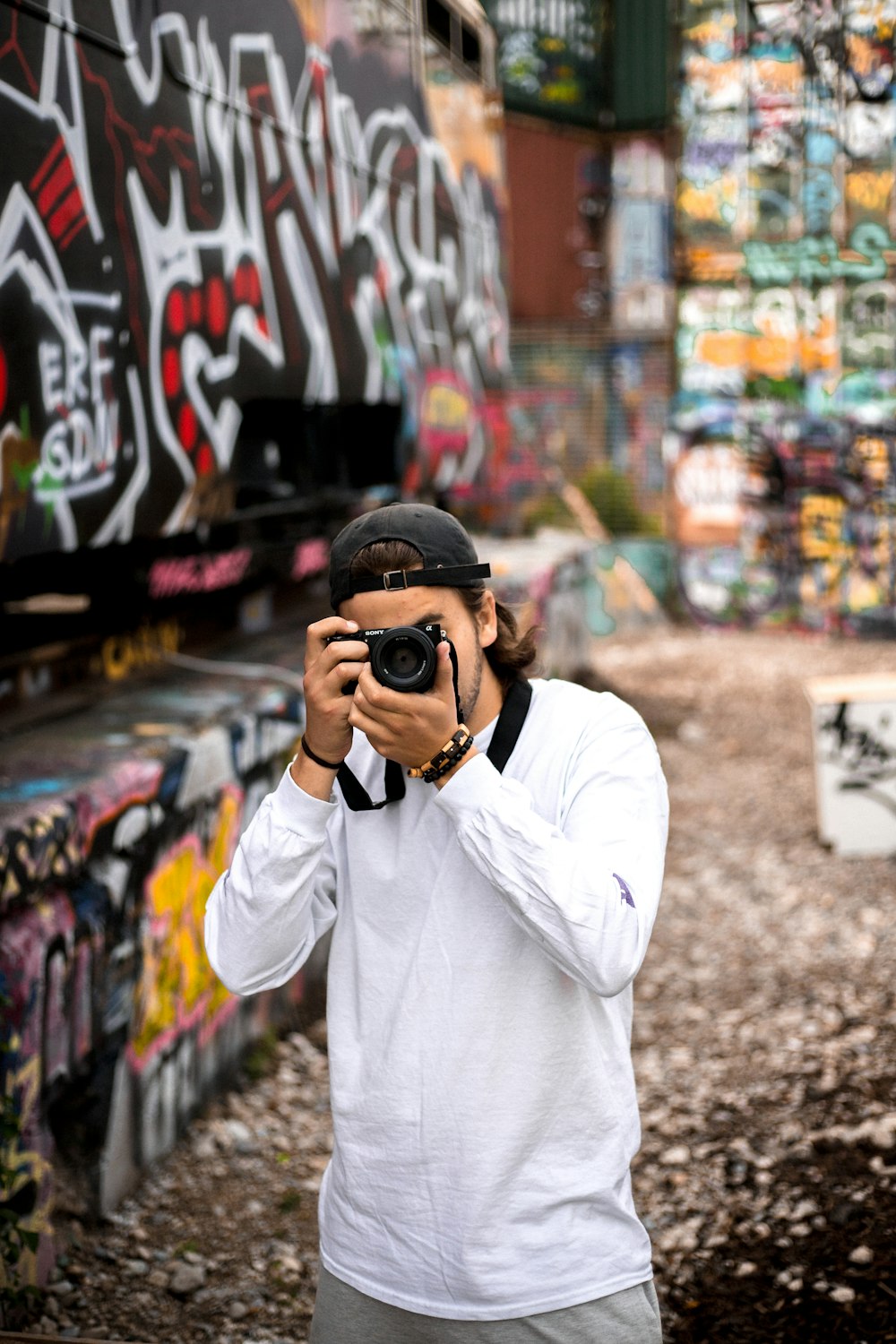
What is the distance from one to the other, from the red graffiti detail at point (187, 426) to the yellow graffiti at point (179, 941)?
134cm

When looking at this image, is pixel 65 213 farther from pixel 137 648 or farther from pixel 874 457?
pixel 874 457

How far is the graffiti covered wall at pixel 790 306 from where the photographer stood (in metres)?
13.5

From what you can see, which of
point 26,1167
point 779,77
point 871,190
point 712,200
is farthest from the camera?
point 712,200

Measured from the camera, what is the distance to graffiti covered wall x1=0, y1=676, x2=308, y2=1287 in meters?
3.28

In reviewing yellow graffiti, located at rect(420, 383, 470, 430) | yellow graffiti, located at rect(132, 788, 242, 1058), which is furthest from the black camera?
yellow graffiti, located at rect(420, 383, 470, 430)

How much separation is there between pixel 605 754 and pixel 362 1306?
923 mm

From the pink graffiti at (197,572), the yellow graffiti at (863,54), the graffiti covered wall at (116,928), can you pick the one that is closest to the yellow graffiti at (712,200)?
the yellow graffiti at (863,54)

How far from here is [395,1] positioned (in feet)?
24.4

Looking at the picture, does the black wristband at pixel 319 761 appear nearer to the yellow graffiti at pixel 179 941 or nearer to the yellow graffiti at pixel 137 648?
the yellow graffiti at pixel 179 941

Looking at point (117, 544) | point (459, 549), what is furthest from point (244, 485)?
point (459, 549)

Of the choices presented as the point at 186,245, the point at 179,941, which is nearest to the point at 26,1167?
the point at 179,941

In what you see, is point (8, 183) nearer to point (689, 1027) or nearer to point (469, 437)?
point (689, 1027)

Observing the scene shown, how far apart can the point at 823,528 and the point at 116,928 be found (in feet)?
38.3

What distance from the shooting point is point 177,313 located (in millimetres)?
4742
